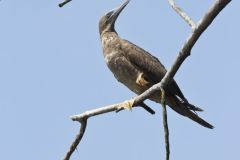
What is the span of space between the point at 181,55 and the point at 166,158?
2.87ft

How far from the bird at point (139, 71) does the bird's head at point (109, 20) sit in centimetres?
93

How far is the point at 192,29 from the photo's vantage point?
562 centimetres

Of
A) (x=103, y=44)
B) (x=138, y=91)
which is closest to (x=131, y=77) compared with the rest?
(x=138, y=91)

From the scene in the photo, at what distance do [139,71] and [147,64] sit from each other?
0.67 ft

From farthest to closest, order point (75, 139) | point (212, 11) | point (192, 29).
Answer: point (75, 139) → point (192, 29) → point (212, 11)

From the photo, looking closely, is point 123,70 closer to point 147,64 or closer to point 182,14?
point 147,64

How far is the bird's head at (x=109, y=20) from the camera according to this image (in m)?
12.5

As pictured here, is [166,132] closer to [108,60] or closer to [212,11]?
[212,11]

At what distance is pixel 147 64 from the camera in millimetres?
10773

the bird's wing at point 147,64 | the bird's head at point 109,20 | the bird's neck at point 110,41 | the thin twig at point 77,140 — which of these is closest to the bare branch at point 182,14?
the thin twig at point 77,140

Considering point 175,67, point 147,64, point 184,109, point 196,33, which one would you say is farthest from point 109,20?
point 196,33

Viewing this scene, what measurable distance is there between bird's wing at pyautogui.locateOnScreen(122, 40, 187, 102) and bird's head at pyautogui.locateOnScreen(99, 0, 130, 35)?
51.6 inches

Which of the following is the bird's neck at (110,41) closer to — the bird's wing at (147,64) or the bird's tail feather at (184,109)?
the bird's wing at (147,64)

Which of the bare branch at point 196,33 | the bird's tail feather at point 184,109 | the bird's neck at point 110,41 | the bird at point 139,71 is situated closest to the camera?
the bare branch at point 196,33
